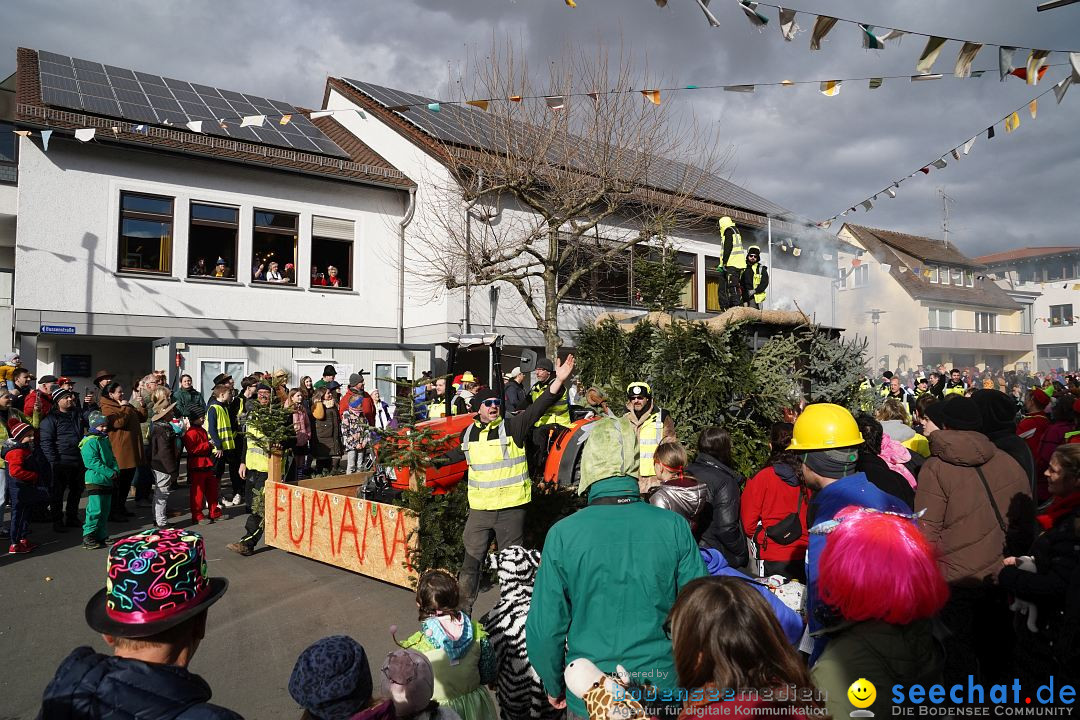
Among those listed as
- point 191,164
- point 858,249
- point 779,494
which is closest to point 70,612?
point 779,494

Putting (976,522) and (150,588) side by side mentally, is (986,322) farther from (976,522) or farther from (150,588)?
(150,588)

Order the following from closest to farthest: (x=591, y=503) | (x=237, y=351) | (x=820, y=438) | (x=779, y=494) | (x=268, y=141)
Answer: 1. (x=591, y=503)
2. (x=820, y=438)
3. (x=779, y=494)
4. (x=237, y=351)
5. (x=268, y=141)

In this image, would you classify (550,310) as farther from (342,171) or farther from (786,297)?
(786,297)

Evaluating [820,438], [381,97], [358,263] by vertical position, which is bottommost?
[820,438]

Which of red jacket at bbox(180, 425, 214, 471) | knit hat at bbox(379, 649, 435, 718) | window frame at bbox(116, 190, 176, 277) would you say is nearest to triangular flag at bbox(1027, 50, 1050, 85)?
knit hat at bbox(379, 649, 435, 718)

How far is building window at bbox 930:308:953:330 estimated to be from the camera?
37406 mm

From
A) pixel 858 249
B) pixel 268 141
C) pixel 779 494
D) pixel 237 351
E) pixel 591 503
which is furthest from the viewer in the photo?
pixel 858 249

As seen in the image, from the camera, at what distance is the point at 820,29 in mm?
8172

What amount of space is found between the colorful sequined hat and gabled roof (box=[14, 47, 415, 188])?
15333 millimetres

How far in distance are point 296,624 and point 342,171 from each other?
46.7 ft

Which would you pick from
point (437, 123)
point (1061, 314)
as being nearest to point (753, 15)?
point (437, 123)

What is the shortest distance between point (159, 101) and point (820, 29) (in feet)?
52.0

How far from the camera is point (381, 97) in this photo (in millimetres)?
21266

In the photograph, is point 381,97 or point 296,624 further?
point 381,97
